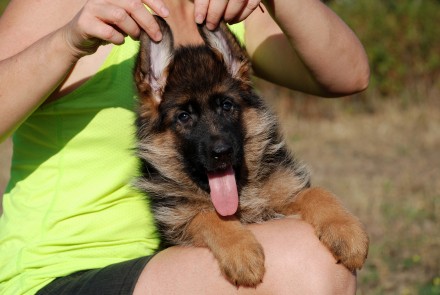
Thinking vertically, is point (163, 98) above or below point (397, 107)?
above

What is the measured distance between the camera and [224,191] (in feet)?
11.3

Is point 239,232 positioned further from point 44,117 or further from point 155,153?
point 44,117

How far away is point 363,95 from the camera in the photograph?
464 inches

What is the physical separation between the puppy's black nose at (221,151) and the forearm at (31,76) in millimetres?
695

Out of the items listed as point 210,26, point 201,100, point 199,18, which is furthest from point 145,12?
point 201,100

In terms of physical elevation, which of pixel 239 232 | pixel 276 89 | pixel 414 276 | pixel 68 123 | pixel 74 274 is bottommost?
pixel 276 89

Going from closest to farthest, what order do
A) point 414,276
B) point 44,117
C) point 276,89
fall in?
Answer: point 44,117, point 414,276, point 276,89

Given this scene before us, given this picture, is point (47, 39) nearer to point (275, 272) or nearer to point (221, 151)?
point (221, 151)

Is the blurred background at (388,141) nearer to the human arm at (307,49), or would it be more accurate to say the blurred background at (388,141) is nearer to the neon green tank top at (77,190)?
the human arm at (307,49)

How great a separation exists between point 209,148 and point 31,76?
0.80 metres

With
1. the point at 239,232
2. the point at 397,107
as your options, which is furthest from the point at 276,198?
the point at 397,107

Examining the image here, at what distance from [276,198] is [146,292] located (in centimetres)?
86

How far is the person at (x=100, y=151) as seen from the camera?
3.08m

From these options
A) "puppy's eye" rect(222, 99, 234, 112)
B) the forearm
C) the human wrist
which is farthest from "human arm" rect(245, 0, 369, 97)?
the forearm
